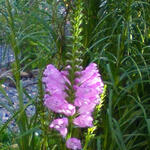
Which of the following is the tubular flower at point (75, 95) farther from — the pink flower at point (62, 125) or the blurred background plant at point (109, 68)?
the blurred background plant at point (109, 68)

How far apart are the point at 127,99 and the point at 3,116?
1.90 meters

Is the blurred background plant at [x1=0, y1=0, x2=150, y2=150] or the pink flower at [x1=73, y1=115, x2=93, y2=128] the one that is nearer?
the pink flower at [x1=73, y1=115, x2=93, y2=128]

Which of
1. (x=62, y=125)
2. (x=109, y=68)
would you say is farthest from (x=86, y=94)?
(x=109, y=68)

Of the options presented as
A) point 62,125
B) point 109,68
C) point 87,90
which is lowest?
point 62,125

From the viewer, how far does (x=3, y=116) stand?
156 inches

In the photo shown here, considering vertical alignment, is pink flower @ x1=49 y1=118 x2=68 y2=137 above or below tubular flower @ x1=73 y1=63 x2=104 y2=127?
below

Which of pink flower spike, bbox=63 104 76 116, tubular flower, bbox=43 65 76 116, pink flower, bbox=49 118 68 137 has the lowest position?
pink flower, bbox=49 118 68 137

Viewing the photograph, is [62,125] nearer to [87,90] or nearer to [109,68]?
[87,90]

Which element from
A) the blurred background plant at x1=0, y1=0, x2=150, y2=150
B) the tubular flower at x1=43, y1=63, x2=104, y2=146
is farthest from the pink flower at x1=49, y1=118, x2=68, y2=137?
the blurred background plant at x1=0, y1=0, x2=150, y2=150

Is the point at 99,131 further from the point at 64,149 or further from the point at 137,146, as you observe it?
the point at 64,149

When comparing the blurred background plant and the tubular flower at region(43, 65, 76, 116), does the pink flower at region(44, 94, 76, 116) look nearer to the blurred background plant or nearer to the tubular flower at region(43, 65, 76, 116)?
the tubular flower at region(43, 65, 76, 116)

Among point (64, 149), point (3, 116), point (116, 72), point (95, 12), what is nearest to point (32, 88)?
point (3, 116)

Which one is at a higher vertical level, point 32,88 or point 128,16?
point 128,16

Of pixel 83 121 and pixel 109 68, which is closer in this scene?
pixel 83 121
